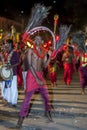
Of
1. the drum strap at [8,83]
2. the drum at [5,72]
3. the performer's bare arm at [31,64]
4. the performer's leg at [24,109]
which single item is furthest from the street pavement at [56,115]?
the performer's bare arm at [31,64]

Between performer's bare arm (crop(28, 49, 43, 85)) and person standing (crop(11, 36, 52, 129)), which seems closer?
person standing (crop(11, 36, 52, 129))

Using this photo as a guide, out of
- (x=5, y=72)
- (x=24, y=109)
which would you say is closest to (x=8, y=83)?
(x=5, y=72)

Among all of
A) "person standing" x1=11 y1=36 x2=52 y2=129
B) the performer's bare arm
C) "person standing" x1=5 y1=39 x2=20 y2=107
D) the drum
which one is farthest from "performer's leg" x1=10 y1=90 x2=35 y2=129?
"person standing" x1=5 y1=39 x2=20 y2=107

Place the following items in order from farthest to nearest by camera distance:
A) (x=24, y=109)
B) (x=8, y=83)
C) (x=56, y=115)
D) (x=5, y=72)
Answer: (x=8, y=83) → (x=5, y=72) → (x=56, y=115) → (x=24, y=109)

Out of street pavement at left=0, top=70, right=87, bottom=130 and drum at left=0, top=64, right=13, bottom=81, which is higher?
drum at left=0, top=64, right=13, bottom=81

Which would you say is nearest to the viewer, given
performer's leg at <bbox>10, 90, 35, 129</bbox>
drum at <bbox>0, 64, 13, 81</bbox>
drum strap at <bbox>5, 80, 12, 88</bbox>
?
performer's leg at <bbox>10, 90, 35, 129</bbox>

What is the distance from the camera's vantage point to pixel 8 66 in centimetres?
1190

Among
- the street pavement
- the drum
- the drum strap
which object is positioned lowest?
the street pavement

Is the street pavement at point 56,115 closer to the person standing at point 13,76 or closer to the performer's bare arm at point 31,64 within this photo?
the person standing at point 13,76

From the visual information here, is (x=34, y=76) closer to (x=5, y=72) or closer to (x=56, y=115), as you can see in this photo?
(x=56, y=115)

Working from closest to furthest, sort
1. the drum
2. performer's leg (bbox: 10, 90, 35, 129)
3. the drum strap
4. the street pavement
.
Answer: performer's leg (bbox: 10, 90, 35, 129)
the street pavement
the drum
the drum strap

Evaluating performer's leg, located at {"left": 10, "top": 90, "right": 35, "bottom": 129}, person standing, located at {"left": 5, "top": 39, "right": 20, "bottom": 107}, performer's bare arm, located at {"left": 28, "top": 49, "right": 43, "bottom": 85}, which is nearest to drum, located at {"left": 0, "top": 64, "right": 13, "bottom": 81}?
person standing, located at {"left": 5, "top": 39, "right": 20, "bottom": 107}

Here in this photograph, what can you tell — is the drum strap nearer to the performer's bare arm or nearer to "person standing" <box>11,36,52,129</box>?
"person standing" <box>11,36,52,129</box>

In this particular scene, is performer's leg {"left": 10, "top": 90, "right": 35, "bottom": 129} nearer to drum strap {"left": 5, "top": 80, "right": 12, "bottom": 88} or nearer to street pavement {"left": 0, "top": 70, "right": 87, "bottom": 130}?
street pavement {"left": 0, "top": 70, "right": 87, "bottom": 130}
